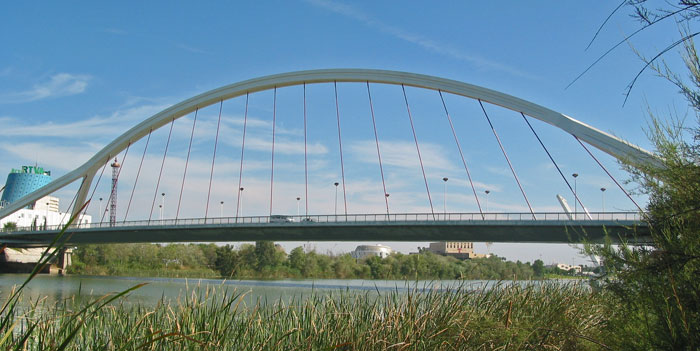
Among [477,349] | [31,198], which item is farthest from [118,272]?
[477,349]

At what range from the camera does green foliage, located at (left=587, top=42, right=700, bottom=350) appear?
4.72 meters

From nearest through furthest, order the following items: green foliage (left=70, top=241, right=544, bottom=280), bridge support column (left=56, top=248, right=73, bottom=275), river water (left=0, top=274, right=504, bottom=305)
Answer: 1. river water (left=0, top=274, right=504, bottom=305)
2. green foliage (left=70, top=241, right=544, bottom=280)
3. bridge support column (left=56, top=248, right=73, bottom=275)

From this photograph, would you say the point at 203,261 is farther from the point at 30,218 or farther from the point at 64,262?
the point at 30,218

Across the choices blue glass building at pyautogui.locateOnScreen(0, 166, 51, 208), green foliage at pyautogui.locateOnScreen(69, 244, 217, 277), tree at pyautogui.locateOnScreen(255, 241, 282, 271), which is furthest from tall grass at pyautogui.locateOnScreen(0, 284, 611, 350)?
blue glass building at pyautogui.locateOnScreen(0, 166, 51, 208)

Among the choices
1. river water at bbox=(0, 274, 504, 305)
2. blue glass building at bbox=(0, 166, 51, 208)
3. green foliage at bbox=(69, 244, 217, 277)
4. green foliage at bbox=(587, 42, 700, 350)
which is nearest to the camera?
green foliage at bbox=(587, 42, 700, 350)

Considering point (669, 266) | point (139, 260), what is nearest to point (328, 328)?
point (669, 266)

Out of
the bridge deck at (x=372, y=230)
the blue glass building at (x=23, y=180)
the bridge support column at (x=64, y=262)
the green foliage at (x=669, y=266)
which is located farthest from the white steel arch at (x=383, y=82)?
the blue glass building at (x=23, y=180)

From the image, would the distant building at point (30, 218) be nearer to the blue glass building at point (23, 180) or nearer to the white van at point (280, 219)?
the blue glass building at point (23, 180)

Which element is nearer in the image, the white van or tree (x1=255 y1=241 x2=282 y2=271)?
the white van

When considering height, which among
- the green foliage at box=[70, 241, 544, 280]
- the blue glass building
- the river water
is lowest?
the river water

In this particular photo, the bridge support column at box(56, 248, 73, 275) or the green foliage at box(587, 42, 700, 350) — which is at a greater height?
the bridge support column at box(56, 248, 73, 275)

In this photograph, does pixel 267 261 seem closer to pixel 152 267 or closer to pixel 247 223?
pixel 152 267

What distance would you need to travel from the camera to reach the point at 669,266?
498 centimetres

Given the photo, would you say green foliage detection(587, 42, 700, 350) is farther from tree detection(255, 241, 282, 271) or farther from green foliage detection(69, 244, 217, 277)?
green foliage detection(69, 244, 217, 277)
